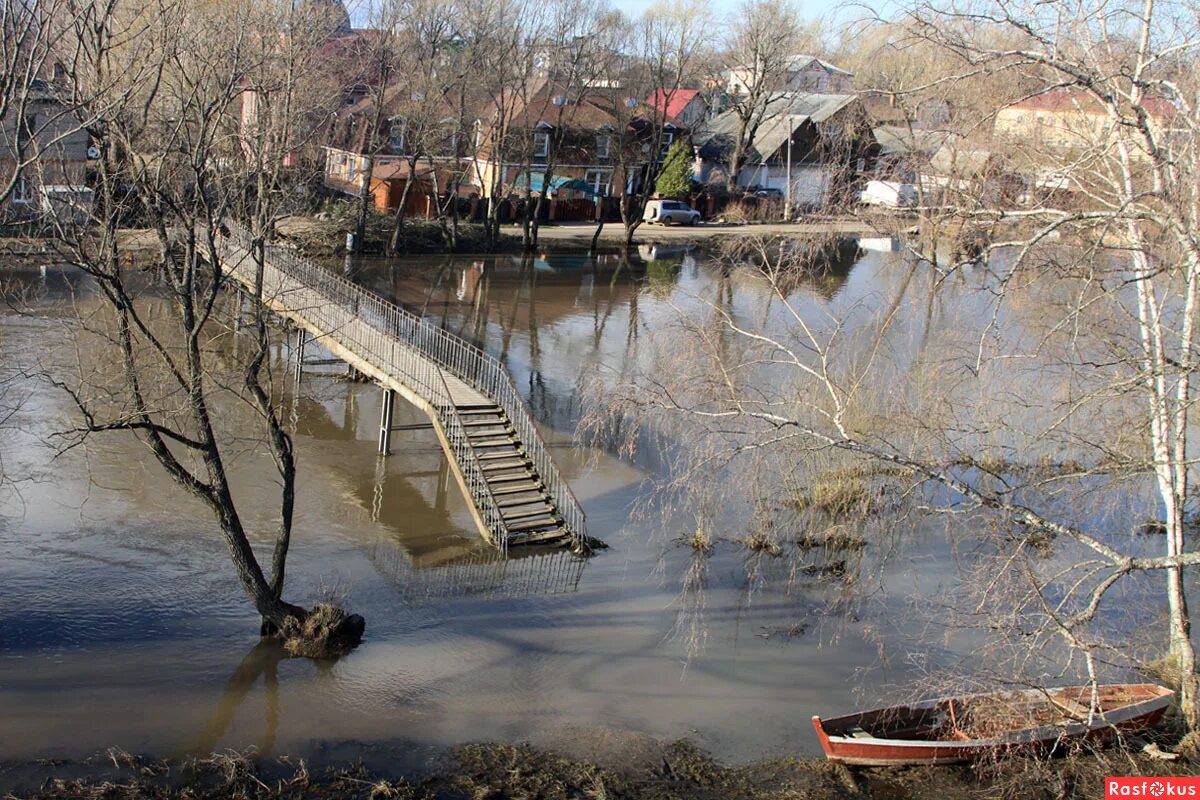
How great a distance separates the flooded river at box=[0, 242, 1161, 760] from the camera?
42.9ft

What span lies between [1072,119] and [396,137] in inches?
1545

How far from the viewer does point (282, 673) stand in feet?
46.0

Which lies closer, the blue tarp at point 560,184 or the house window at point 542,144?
the blue tarp at point 560,184

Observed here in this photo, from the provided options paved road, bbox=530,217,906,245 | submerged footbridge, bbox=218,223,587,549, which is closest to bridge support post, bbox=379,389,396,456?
submerged footbridge, bbox=218,223,587,549

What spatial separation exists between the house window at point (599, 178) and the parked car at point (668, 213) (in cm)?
254

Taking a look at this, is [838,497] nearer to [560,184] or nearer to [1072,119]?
[1072,119]

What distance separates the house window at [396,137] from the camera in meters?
47.2

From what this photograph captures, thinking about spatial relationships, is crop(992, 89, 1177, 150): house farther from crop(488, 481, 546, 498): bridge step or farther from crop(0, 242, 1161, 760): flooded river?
crop(488, 481, 546, 498): bridge step

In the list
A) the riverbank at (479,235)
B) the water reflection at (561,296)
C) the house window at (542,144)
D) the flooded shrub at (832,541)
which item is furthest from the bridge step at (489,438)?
the house window at (542,144)

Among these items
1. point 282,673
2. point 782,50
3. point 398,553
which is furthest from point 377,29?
point 282,673

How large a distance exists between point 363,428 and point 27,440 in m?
6.56

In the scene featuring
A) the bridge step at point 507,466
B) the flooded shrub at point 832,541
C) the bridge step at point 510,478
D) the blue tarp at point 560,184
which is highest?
the blue tarp at point 560,184

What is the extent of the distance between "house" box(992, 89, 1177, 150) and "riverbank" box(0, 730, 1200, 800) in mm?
7203

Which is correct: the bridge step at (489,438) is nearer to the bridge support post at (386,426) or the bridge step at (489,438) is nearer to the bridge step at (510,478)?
the bridge step at (510,478)
